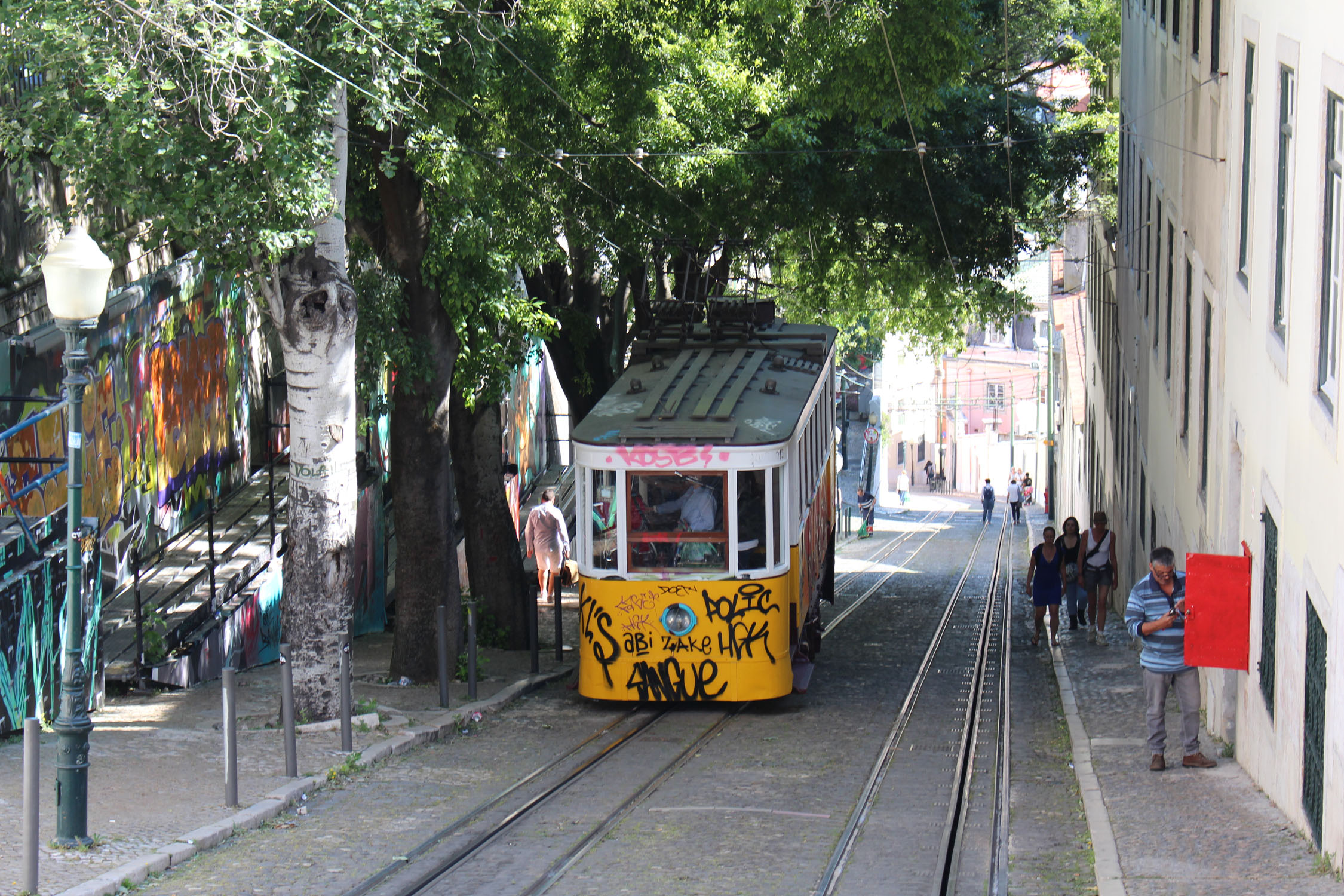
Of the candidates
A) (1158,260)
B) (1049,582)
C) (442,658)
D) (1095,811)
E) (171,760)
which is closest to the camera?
(1095,811)

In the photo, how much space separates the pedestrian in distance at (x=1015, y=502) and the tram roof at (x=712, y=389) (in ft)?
110

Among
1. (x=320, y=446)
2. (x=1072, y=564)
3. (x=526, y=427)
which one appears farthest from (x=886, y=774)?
(x=526, y=427)

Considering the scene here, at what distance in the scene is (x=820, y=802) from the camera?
9.77 metres

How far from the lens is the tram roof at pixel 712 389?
1273cm

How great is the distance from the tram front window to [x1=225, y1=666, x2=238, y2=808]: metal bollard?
173 inches

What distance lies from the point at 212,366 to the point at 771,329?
659 cm

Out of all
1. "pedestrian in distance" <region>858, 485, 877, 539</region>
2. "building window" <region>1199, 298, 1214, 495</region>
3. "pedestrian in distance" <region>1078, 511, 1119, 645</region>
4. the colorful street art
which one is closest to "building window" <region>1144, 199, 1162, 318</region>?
"pedestrian in distance" <region>1078, 511, 1119, 645</region>

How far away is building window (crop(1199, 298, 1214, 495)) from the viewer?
13.3m

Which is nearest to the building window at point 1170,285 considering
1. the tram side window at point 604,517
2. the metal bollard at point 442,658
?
the tram side window at point 604,517

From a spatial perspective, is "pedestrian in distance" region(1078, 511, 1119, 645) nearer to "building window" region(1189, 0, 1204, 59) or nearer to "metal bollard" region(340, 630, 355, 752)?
"building window" region(1189, 0, 1204, 59)

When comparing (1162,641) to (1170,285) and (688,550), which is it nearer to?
(688,550)

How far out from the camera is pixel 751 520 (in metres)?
12.7

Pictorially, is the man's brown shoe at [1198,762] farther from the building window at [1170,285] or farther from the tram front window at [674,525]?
the building window at [1170,285]

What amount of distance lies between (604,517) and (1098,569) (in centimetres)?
818
